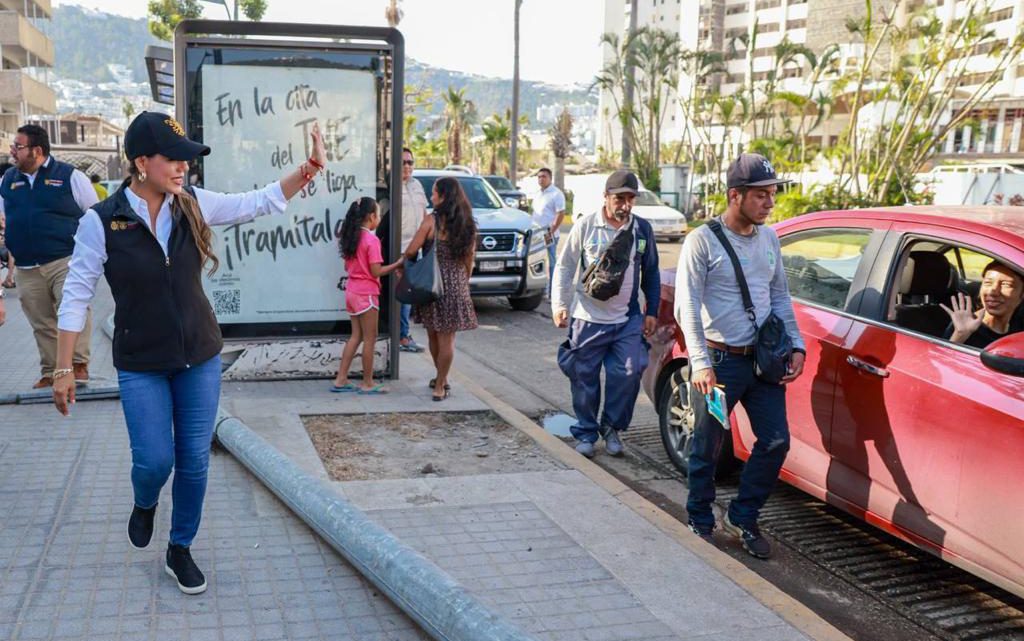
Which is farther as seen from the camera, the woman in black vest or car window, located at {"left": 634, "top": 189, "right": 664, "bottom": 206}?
car window, located at {"left": 634, "top": 189, "right": 664, "bottom": 206}

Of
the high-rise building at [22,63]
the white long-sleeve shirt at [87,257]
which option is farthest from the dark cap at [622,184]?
the high-rise building at [22,63]

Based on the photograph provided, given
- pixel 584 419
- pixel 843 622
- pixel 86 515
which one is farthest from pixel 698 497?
pixel 86 515

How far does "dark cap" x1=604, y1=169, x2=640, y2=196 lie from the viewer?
5.66 metres

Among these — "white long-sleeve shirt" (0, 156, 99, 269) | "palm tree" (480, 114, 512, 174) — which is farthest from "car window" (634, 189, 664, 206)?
"palm tree" (480, 114, 512, 174)

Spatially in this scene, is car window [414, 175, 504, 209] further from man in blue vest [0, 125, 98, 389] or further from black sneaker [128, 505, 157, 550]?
black sneaker [128, 505, 157, 550]

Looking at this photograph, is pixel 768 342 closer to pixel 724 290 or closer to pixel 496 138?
pixel 724 290

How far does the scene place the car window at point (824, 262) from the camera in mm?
4895

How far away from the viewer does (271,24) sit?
6824 mm

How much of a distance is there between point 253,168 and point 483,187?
272 inches

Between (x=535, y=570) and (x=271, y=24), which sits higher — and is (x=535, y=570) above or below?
below

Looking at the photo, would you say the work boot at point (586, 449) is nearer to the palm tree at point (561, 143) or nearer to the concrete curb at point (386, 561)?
the concrete curb at point (386, 561)

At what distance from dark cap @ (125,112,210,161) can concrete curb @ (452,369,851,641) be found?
9.11 feet

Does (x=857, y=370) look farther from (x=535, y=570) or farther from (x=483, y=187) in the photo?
(x=483, y=187)

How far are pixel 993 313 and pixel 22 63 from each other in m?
58.8
